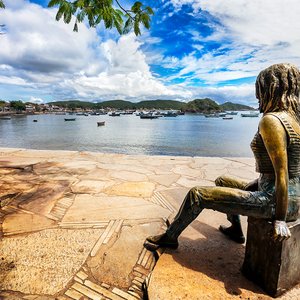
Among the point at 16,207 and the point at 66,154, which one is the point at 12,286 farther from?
the point at 66,154

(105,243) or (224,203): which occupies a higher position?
(224,203)

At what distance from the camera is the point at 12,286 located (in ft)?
5.82

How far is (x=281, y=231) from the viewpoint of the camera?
151 cm

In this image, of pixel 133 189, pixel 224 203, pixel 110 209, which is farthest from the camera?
pixel 133 189

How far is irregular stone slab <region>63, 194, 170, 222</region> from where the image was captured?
2949 mm

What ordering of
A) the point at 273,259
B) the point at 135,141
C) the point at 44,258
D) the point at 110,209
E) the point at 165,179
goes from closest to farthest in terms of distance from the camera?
the point at 273,259 < the point at 44,258 < the point at 110,209 < the point at 165,179 < the point at 135,141

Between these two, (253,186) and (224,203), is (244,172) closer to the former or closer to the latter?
(253,186)

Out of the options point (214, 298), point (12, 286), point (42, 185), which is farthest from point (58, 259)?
point (42, 185)

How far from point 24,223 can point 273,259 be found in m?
2.66

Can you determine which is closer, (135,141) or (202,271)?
(202,271)

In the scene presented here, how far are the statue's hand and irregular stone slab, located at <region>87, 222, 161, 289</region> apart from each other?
121 cm

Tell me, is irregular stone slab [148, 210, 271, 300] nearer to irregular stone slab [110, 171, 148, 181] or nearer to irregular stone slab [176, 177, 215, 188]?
irregular stone slab [176, 177, 215, 188]

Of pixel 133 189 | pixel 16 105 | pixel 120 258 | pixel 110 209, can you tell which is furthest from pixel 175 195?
pixel 16 105

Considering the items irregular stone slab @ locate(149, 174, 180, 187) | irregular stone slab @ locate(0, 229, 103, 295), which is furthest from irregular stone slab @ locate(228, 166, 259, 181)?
irregular stone slab @ locate(0, 229, 103, 295)
